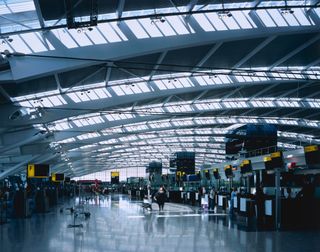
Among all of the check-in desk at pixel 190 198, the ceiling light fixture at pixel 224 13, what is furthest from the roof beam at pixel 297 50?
the check-in desk at pixel 190 198

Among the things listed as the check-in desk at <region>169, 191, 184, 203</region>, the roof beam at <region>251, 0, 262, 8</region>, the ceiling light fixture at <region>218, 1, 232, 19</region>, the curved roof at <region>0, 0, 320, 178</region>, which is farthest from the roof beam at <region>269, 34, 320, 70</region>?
the check-in desk at <region>169, 191, 184, 203</region>

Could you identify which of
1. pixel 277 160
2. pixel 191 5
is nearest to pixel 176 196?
pixel 277 160

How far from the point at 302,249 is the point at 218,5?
10.1m

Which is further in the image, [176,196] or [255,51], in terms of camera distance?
[176,196]

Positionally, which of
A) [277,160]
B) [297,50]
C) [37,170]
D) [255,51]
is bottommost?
[37,170]

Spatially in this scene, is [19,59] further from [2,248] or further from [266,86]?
[266,86]

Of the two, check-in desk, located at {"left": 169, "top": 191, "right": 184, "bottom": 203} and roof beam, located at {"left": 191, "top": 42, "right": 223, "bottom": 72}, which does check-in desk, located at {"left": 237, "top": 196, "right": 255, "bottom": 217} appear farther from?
check-in desk, located at {"left": 169, "top": 191, "right": 184, "bottom": 203}

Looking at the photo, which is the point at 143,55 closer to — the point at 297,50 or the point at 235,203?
the point at 297,50

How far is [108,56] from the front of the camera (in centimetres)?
1877

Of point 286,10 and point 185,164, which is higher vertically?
point 286,10

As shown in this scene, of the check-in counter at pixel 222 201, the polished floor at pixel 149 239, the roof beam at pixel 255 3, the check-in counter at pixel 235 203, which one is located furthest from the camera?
the check-in counter at pixel 222 201

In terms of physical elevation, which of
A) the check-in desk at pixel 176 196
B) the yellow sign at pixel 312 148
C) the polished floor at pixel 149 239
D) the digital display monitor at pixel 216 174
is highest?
the yellow sign at pixel 312 148

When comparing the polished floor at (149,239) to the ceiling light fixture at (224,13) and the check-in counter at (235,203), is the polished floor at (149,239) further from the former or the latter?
the ceiling light fixture at (224,13)

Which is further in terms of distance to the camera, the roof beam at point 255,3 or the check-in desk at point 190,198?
the check-in desk at point 190,198
